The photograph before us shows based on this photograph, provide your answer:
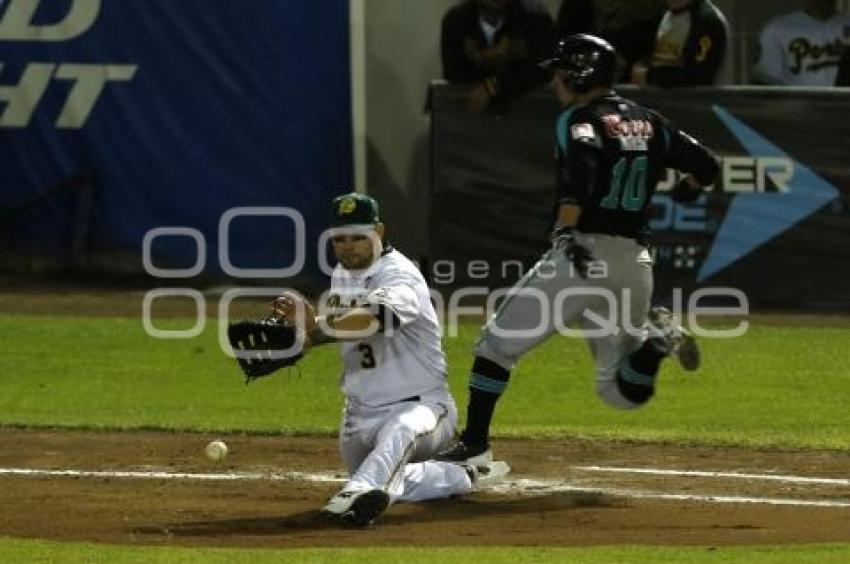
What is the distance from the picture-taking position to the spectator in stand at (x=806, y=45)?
57.7 feet

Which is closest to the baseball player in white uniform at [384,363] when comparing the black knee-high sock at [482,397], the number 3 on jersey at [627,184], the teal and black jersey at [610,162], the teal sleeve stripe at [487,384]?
the black knee-high sock at [482,397]

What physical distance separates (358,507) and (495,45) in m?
8.08

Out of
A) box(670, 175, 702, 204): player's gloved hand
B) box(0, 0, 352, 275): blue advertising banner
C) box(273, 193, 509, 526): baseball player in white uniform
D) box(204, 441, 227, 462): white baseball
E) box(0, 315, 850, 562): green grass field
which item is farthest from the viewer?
box(0, 0, 352, 275): blue advertising banner

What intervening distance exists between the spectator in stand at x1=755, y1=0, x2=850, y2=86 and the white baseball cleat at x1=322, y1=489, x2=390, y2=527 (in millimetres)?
9047

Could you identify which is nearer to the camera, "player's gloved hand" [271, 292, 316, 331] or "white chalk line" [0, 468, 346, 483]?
"player's gloved hand" [271, 292, 316, 331]

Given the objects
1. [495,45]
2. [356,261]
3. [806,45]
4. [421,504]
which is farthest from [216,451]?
[806,45]

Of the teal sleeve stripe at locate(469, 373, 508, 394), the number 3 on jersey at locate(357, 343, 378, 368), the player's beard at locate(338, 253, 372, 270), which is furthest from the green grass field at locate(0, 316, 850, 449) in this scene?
the player's beard at locate(338, 253, 372, 270)

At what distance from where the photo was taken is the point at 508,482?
10906 mm

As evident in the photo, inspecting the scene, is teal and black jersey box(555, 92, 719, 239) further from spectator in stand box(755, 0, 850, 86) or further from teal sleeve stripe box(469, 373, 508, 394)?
spectator in stand box(755, 0, 850, 86)

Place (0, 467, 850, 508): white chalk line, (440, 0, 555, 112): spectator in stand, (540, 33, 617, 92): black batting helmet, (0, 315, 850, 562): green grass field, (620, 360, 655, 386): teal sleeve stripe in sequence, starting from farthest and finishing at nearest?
(440, 0, 555, 112): spectator in stand → (0, 315, 850, 562): green grass field → (620, 360, 655, 386): teal sleeve stripe → (540, 33, 617, 92): black batting helmet → (0, 467, 850, 508): white chalk line

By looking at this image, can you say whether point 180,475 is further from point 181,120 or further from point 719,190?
point 181,120

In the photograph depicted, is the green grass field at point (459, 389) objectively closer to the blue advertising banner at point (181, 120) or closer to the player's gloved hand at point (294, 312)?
the blue advertising banner at point (181, 120)

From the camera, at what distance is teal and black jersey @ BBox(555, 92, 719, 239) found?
10562 mm

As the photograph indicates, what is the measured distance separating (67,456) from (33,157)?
7449mm
